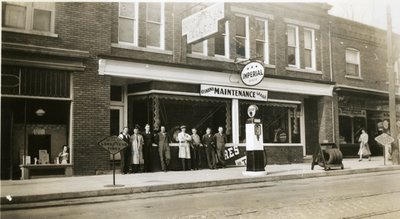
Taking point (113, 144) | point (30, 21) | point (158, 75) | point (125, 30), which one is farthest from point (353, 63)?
point (30, 21)

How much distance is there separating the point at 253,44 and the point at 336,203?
445 inches

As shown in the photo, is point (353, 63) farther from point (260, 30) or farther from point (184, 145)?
point (184, 145)

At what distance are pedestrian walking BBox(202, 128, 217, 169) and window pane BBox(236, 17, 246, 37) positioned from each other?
483cm

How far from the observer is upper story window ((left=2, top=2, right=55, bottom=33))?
472 inches

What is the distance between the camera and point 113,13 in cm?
1412

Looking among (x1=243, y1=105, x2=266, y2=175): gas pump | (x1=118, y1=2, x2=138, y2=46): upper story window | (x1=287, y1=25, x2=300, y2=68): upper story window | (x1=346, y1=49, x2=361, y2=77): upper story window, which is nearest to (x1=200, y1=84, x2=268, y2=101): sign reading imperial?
(x1=287, y1=25, x2=300, y2=68): upper story window

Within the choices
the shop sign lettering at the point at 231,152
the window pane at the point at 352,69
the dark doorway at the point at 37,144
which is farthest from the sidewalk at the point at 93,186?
the window pane at the point at 352,69

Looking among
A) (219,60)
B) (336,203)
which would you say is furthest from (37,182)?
(219,60)

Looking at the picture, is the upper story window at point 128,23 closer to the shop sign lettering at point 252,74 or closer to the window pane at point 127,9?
the window pane at point 127,9

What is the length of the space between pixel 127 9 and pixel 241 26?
529cm

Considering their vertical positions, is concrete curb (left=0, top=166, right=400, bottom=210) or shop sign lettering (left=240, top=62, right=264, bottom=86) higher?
shop sign lettering (left=240, top=62, right=264, bottom=86)

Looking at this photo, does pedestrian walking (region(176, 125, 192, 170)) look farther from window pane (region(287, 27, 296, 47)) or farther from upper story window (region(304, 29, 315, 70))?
upper story window (region(304, 29, 315, 70))

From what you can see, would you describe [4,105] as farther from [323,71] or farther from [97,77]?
[323,71]

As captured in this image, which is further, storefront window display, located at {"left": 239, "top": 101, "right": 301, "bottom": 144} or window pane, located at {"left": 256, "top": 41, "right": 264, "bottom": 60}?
window pane, located at {"left": 256, "top": 41, "right": 264, "bottom": 60}
